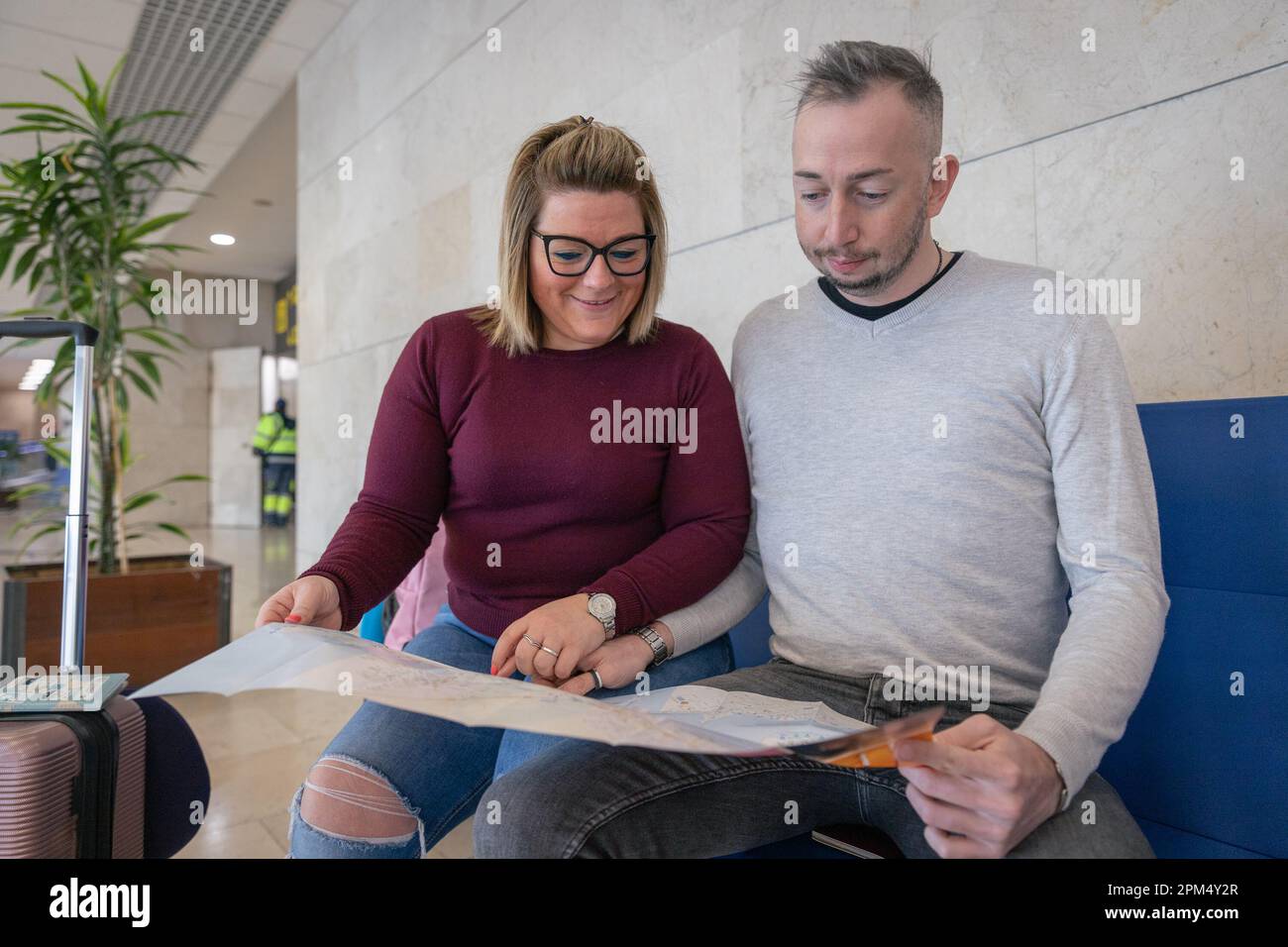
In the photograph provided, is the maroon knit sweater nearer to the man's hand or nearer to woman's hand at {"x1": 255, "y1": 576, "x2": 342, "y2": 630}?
woman's hand at {"x1": 255, "y1": 576, "x2": 342, "y2": 630}

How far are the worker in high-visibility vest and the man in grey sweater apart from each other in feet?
32.9

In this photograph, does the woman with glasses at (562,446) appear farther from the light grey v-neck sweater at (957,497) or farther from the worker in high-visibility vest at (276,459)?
the worker in high-visibility vest at (276,459)

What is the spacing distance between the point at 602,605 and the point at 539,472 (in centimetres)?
23

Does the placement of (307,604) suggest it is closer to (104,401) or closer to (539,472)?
(539,472)

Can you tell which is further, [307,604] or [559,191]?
[559,191]

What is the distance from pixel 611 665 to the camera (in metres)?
0.97

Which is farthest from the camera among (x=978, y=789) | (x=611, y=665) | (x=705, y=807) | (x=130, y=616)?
(x=130, y=616)

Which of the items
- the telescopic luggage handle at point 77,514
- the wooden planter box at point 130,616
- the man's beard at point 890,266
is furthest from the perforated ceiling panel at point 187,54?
the man's beard at point 890,266

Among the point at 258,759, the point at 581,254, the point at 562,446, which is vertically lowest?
the point at 258,759

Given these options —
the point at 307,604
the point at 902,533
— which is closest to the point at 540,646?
the point at 307,604

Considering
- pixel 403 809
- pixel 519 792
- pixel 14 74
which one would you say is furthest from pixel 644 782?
pixel 14 74

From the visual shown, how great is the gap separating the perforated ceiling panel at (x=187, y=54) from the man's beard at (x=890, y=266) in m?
3.86
